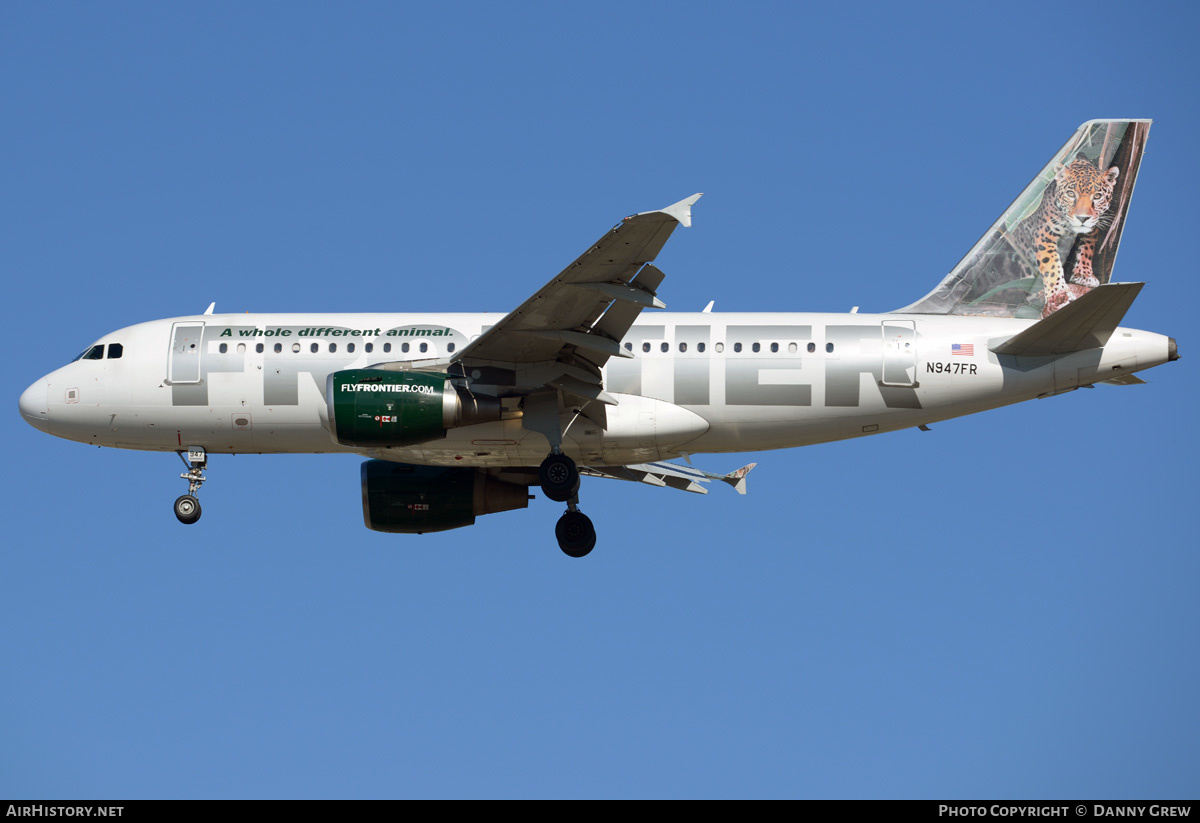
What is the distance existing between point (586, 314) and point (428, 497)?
7980 mm

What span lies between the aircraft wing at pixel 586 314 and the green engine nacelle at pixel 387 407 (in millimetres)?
1003

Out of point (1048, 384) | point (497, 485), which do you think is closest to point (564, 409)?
point (497, 485)

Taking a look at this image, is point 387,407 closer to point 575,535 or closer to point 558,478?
point 558,478

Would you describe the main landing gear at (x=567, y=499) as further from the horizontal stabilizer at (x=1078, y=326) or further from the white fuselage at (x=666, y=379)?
the horizontal stabilizer at (x=1078, y=326)

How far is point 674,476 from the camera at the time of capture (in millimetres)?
38812

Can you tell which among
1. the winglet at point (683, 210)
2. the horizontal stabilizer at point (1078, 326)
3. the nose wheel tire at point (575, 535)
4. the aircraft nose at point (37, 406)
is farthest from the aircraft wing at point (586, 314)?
the aircraft nose at point (37, 406)

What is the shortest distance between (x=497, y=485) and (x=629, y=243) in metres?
10.5

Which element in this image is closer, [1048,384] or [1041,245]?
[1048,384]

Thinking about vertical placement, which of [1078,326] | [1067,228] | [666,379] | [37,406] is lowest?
[666,379]

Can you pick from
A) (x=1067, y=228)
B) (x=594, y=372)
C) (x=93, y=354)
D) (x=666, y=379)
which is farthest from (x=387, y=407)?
(x=1067, y=228)

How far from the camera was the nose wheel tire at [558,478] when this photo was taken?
106ft

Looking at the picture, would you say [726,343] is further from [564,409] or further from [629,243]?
[629,243]

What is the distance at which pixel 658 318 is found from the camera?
111 ft

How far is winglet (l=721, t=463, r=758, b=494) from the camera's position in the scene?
38.0 meters
